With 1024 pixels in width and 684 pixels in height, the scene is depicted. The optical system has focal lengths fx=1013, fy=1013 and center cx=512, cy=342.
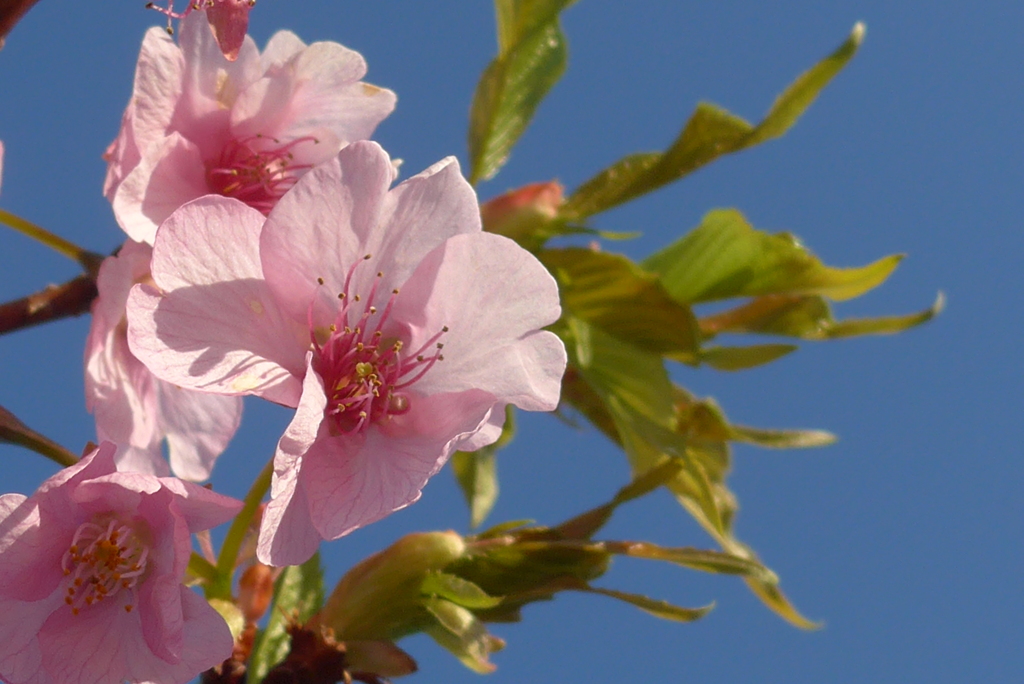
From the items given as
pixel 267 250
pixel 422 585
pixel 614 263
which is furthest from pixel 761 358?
pixel 267 250

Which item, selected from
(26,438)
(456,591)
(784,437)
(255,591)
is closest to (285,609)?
(255,591)

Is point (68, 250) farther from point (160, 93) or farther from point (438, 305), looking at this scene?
point (438, 305)

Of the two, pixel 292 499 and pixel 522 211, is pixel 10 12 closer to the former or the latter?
pixel 292 499

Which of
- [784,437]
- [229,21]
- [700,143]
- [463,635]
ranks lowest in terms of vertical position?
[463,635]

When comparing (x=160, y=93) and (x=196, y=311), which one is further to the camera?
(x=160, y=93)

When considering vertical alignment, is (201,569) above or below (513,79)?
below

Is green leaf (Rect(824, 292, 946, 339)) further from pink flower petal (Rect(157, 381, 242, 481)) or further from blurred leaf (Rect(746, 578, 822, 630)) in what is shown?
pink flower petal (Rect(157, 381, 242, 481))

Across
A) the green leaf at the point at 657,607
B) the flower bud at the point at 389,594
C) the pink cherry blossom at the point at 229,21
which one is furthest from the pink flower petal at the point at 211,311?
the green leaf at the point at 657,607

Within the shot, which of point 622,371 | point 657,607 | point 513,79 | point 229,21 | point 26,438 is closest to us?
point 229,21
